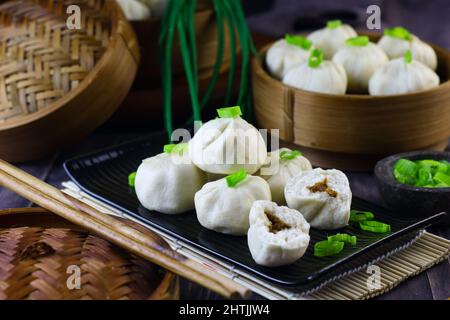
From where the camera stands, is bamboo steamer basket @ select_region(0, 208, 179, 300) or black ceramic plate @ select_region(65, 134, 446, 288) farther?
black ceramic plate @ select_region(65, 134, 446, 288)

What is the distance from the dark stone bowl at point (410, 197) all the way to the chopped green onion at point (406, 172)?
18 millimetres

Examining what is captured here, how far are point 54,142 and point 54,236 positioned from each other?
775 millimetres

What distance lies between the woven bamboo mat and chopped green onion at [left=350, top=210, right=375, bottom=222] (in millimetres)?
104

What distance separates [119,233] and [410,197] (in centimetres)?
72

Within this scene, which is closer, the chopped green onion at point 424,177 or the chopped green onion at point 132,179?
the chopped green onion at point 424,177

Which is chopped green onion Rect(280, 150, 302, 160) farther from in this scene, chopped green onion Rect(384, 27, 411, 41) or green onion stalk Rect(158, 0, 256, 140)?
chopped green onion Rect(384, 27, 411, 41)

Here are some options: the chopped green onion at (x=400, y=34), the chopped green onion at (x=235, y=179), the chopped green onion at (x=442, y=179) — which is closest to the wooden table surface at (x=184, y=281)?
the chopped green onion at (x=442, y=179)

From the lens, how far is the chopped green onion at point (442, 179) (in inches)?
66.5

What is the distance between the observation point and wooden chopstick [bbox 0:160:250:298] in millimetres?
1195

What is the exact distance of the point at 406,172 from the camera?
1.72 m

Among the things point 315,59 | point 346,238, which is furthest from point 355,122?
point 346,238

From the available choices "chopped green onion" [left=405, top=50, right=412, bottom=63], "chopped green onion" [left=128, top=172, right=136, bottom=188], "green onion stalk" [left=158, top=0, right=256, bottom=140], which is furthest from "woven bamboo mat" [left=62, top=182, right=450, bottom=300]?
"green onion stalk" [left=158, top=0, right=256, bottom=140]

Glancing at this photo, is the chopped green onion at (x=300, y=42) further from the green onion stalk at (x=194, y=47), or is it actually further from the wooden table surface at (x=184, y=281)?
the wooden table surface at (x=184, y=281)

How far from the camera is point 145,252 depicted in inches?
50.1
